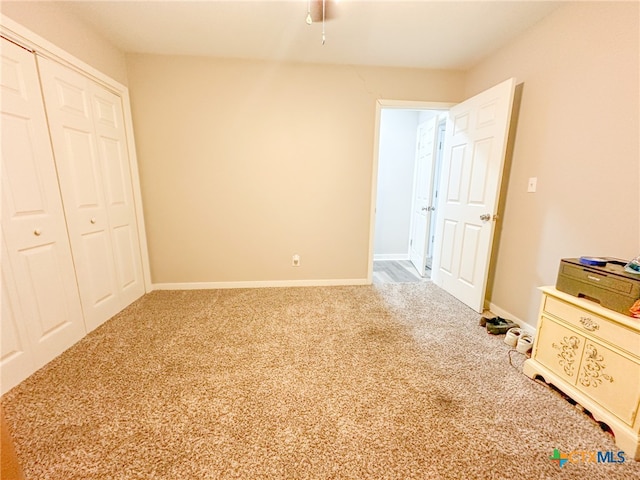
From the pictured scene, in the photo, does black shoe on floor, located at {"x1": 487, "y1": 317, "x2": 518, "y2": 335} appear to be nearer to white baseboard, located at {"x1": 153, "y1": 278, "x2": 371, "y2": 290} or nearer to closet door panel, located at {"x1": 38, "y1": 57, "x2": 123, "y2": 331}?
white baseboard, located at {"x1": 153, "y1": 278, "x2": 371, "y2": 290}

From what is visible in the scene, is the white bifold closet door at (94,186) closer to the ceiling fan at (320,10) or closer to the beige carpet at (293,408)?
the beige carpet at (293,408)

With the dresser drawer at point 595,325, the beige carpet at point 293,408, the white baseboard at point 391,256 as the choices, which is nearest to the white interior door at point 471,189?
the beige carpet at point 293,408

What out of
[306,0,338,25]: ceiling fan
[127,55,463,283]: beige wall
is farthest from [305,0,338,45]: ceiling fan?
[127,55,463,283]: beige wall

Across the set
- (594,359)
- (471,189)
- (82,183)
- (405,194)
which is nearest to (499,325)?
(594,359)

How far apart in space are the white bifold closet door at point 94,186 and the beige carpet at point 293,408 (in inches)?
16.1

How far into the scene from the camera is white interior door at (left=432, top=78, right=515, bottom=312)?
7.10ft

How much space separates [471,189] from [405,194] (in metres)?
1.83

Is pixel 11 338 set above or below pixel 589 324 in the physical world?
below

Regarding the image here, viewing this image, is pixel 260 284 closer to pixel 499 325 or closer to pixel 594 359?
pixel 499 325

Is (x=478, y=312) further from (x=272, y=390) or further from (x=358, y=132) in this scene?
(x=358, y=132)

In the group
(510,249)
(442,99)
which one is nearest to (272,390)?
(510,249)

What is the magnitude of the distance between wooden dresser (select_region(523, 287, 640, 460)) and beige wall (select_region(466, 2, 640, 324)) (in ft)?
1.66

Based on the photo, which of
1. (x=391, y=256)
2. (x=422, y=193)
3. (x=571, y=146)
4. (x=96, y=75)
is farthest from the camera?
(x=391, y=256)

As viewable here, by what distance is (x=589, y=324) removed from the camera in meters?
1.33
